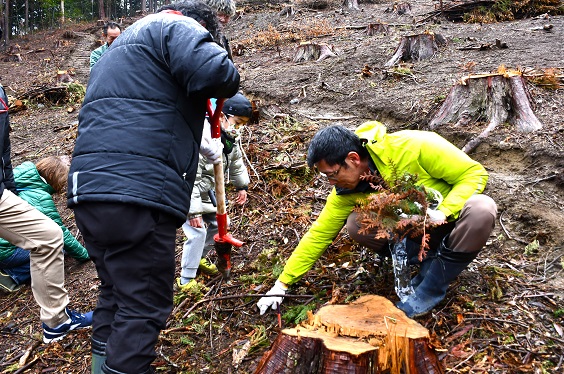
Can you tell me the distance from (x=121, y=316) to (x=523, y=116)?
4153 millimetres

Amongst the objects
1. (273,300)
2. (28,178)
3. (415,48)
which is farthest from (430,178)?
(415,48)

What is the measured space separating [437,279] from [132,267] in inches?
68.7

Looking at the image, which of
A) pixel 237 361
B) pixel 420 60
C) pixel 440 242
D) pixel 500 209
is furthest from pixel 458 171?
pixel 420 60

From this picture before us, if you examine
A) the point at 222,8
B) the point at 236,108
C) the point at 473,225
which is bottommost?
the point at 473,225

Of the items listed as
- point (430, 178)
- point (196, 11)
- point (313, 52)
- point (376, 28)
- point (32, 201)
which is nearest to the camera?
point (196, 11)

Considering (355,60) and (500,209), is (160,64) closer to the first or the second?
(500,209)

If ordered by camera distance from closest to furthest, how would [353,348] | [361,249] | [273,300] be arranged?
[353,348] < [273,300] < [361,249]

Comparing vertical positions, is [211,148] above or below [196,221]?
above

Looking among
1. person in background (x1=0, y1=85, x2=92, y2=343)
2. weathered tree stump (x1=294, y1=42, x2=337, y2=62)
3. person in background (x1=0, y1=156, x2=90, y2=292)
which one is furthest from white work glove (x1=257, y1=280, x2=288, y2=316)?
weathered tree stump (x1=294, y1=42, x2=337, y2=62)

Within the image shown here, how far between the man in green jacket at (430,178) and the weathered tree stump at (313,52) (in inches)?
293

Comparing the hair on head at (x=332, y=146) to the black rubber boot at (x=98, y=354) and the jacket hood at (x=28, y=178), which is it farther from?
the jacket hood at (x=28, y=178)

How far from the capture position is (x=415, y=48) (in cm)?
778

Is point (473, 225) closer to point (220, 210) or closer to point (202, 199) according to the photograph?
point (220, 210)

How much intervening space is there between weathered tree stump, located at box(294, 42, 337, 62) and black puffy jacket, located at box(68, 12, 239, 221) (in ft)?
26.1
